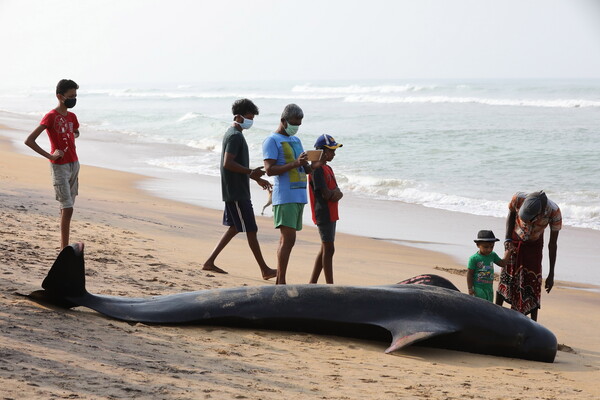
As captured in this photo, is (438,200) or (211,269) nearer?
(211,269)

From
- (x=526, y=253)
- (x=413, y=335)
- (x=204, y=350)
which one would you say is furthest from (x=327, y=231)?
(x=204, y=350)

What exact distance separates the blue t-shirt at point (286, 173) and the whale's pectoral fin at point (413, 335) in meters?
1.98

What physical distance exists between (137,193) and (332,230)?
8866 millimetres

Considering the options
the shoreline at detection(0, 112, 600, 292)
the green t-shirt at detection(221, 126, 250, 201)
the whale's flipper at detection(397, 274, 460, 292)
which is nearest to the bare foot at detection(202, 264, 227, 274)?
the green t-shirt at detection(221, 126, 250, 201)

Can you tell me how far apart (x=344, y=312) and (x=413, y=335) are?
0.62m

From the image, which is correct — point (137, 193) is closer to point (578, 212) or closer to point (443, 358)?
point (578, 212)

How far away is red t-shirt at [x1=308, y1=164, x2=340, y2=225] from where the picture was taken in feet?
24.1

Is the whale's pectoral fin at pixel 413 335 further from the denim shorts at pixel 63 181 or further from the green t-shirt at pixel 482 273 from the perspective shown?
the denim shorts at pixel 63 181

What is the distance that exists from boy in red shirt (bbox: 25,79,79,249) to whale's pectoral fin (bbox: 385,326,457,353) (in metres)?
3.67

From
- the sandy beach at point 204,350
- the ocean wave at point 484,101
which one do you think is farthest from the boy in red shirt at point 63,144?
the ocean wave at point 484,101

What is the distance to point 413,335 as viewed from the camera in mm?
5680

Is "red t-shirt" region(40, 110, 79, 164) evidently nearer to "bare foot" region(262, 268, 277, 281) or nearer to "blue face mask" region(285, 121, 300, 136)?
"blue face mask" region(285, 121, 300, 136)

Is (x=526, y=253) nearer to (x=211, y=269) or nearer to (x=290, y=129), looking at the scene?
(x=290, y=129)

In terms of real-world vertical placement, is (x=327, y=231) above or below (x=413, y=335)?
above
